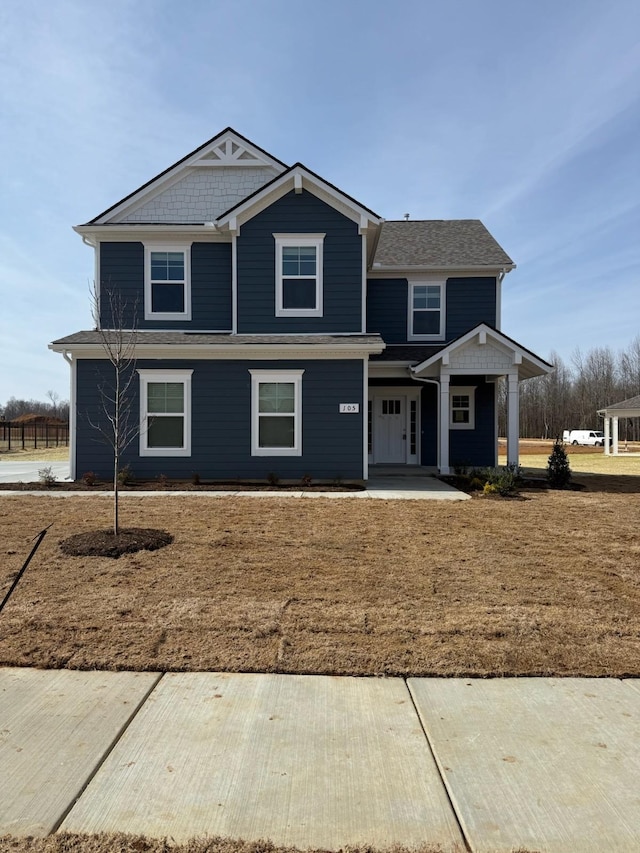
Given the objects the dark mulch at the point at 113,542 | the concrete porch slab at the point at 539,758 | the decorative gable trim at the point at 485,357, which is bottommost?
the concrete porch slab at the point at 539,758

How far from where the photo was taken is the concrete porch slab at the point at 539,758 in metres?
2.29

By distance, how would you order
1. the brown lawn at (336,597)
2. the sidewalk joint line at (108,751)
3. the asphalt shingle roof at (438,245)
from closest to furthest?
the sidewalk joint line at (108,751), the brown lawn at (336,597), the asphalt shingle roof at (438,245)

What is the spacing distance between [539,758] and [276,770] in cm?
134

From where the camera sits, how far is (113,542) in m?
6.70

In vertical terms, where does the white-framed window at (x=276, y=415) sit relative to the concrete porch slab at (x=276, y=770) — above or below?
above

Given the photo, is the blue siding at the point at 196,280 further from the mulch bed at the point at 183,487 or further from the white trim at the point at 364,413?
the mulch bed at the point at 183,487

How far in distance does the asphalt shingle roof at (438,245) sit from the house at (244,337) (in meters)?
2.50

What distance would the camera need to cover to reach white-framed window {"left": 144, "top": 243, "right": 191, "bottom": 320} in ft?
45.5

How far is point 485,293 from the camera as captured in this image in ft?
53.6

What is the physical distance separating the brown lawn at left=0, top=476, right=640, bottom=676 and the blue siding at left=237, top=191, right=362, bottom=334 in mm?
5936

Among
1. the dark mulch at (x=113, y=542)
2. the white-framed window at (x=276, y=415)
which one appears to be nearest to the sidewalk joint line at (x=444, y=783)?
the dark mulch at (x=113, y=542)

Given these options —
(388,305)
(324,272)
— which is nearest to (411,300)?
(388,305)

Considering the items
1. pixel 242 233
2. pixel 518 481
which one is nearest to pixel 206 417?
pixel 242 233

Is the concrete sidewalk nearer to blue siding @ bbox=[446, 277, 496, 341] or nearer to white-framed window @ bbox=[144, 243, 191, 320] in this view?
white-framed window @ bbox=[144, 243, 191, 320]
